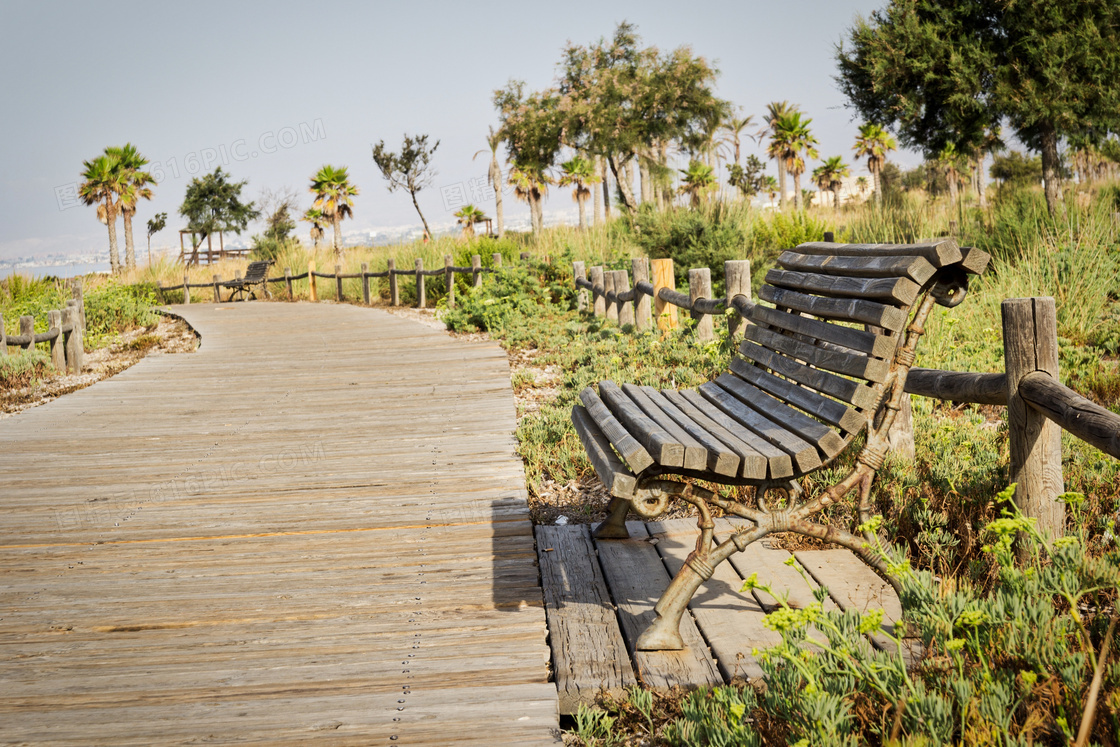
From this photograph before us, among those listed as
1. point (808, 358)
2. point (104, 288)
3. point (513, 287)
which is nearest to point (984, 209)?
point (513, 287)

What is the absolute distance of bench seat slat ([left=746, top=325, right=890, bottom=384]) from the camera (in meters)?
2.30

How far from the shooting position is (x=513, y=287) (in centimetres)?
1091

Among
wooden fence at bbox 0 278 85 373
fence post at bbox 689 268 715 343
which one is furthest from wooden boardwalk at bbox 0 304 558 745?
wooden fence at bbox 0 278 85 373

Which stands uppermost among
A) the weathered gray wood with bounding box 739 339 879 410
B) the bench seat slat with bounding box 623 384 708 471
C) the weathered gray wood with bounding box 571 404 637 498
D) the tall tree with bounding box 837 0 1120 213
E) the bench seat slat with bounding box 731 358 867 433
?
the tall tree with bounding box 837 0 1120 213

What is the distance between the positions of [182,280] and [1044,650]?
26.1 m

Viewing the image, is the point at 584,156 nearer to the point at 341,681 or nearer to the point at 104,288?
the point at 104,288

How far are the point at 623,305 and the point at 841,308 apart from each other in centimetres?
622

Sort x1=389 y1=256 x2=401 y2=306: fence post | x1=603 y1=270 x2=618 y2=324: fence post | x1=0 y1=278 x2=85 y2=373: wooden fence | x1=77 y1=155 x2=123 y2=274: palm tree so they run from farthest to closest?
x1=77 y1=155 x2=123 y2=274: palm tree, x1=389 y1=256 x2=401 y2=306: fence post, x1=0 y1=278 x2=85 y2=373: wooden fence, x1=603 y1=270 x2=618 y2=324: fence post

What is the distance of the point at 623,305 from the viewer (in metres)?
8.84

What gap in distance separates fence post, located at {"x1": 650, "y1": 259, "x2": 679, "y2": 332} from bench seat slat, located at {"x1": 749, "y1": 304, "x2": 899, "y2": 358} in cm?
419

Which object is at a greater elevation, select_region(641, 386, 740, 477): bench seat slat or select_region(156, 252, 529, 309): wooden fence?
select_region(156, 252, 529, 309): wooden fence

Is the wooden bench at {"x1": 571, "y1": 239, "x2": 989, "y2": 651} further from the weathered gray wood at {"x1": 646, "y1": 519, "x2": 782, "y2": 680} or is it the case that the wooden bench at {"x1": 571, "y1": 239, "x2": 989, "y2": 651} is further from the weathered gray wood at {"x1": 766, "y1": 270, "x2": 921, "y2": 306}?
the weathered gray wood at {"x1": 646, "y1": 519, "x2": 782, "y2": 680}

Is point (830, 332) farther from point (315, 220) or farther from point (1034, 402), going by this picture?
point (315, 220)

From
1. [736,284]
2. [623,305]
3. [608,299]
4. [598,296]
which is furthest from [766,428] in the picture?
[598,296]
